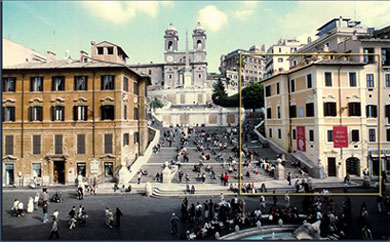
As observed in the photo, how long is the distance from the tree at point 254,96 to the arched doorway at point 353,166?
23.6 metres

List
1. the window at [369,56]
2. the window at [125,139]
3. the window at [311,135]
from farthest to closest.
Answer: the window at [311,135]
the window at [125,139]
the window at [369,56]

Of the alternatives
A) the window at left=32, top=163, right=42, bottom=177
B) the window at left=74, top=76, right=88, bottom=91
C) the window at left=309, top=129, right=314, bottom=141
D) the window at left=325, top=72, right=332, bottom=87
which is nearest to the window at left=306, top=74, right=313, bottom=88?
the window at left=325, top=72, right=332, bottom=87

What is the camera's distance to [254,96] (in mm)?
37312

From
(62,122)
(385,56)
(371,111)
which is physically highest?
(385,56)

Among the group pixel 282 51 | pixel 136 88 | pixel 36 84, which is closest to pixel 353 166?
pixel 136 88

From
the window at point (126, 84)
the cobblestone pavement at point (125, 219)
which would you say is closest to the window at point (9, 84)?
the cobblestone pavement at point (125, 219)

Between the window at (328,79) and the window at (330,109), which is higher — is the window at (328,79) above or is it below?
above

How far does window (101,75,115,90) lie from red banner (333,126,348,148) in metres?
15.3

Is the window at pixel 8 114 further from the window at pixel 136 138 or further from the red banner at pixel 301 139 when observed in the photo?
the red banner at pixel 301 139

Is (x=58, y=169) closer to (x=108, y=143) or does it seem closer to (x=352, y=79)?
(x=108, y=143)

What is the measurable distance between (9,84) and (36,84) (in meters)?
1.61

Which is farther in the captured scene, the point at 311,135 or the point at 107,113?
the point at 311,135

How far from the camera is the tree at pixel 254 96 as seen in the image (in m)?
37.4

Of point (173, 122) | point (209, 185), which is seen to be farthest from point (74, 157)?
point (173, 122)
